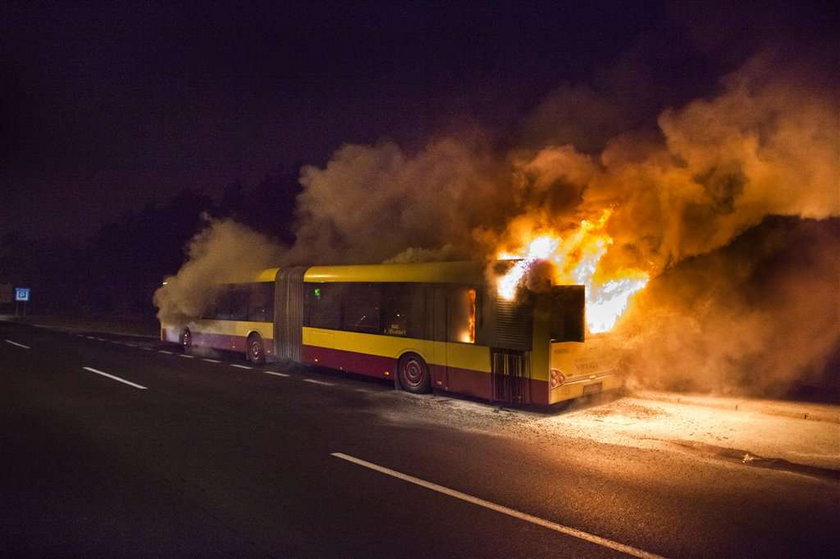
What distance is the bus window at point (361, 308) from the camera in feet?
40.9

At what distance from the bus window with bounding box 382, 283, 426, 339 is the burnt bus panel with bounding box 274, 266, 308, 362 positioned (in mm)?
3331

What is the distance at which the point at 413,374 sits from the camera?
11727mm

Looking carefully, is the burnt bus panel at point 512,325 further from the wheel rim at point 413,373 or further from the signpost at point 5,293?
the signpost at point 5,293

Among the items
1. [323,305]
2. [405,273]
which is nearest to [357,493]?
[405,273]

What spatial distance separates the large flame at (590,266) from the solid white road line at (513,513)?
523 cm

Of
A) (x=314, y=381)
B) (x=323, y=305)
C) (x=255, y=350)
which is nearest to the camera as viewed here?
(x=314, y=381)

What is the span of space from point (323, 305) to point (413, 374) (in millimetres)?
3388

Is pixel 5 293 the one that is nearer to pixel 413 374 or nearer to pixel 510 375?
pixel 413 374

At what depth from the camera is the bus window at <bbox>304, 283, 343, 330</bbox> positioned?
1355 cm

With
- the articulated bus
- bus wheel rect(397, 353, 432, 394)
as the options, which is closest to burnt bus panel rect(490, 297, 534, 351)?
the articulated bus

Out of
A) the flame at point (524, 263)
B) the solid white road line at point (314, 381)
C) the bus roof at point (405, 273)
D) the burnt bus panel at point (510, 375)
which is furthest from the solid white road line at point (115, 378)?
the flame at point (524, 263)

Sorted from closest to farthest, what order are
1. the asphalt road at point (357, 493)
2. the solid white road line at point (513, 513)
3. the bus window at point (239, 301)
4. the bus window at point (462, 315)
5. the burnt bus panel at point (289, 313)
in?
1. the solid white road line at point (513, 513)
2. the asphalt road at point (357, 493)
3. the bus window at point (462, 315)
4. the burnt bus panel at point (289, 313)
5. the bus window at point (239, 301)

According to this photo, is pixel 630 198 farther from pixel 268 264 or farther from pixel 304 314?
pixel 268 264

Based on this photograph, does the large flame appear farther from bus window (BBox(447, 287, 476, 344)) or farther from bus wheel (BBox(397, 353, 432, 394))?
bus wheel (BBox(397, 353, 432, 394))
